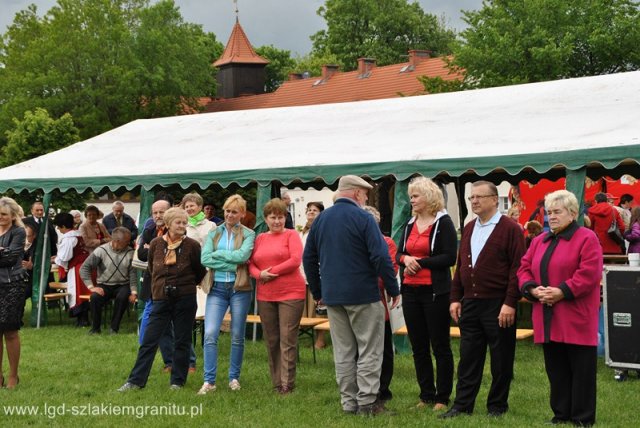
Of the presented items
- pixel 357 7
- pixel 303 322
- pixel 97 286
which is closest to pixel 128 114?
pixel 357 7

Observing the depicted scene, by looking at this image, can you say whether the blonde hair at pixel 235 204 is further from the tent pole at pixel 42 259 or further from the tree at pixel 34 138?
the tree at pixel 34 138

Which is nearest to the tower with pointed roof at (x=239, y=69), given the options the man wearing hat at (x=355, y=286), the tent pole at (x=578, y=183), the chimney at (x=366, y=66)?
the chimney at (x=366, y=66)

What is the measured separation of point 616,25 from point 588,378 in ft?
84.4

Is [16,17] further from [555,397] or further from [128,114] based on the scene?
[555,397]

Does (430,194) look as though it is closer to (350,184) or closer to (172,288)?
(350,184)

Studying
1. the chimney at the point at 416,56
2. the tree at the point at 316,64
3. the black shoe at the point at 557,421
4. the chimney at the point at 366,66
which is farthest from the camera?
the tree at the point at 316,64

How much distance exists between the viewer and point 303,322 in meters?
10.1

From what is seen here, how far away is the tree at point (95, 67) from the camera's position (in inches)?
1679

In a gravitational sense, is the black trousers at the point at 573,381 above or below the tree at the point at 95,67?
below

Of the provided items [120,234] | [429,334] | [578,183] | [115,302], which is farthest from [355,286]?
[115,302]

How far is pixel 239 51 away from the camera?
63.0m

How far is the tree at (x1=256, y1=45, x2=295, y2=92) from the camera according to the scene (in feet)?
230

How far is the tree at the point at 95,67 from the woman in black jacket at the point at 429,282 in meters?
36.4

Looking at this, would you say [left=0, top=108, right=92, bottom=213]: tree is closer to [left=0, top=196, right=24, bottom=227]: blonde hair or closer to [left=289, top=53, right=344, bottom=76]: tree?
[left=289, top=53, right=344, bottom=76]: tree
